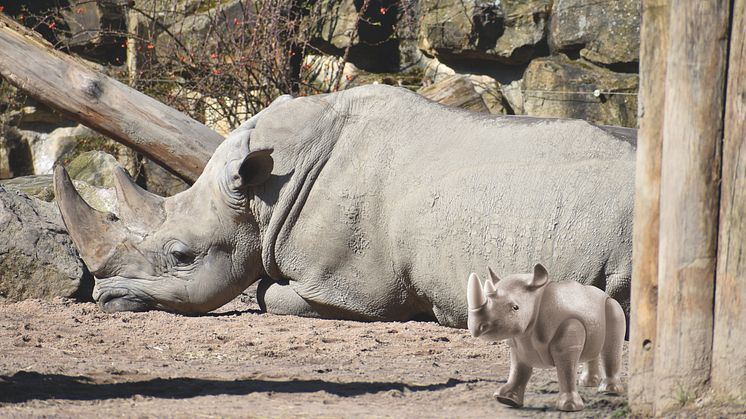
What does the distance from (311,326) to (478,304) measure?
2.60 metres

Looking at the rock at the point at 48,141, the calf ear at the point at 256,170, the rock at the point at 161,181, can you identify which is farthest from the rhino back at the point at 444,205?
the rock at the point at 48,141

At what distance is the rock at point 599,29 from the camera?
855 centimetres

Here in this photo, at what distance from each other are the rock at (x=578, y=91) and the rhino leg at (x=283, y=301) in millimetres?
3203

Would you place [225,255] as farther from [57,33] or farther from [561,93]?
[57,33]

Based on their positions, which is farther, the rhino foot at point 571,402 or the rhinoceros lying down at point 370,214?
the rhinoceros lying down at point 370,214

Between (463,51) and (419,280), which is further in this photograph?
(463,51)

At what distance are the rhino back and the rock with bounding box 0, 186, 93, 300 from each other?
4.13ft

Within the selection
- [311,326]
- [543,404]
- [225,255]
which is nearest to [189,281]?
[225,255]

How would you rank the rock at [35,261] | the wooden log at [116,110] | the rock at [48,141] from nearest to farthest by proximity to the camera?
the rock at [35,261] → the wooden log at [116,110] → the rock at [48,141]

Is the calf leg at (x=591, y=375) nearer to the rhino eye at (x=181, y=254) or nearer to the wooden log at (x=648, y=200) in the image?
the wooden log at (x=648, y=200)

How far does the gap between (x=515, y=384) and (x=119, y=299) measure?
3224mm

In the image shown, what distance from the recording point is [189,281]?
6137 millimetres

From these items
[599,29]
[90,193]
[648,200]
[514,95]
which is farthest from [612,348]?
[514,95]

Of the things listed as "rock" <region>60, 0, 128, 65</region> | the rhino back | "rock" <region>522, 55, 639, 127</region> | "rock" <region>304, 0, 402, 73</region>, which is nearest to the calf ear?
the rhino back
